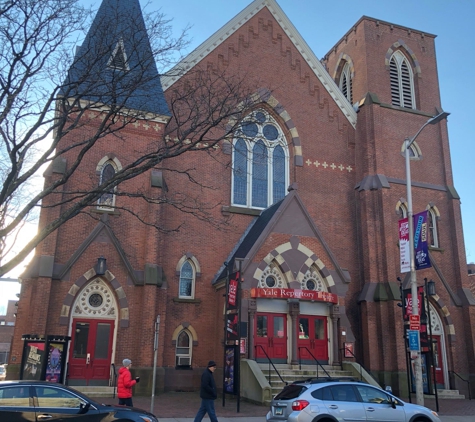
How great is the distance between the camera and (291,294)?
2055cm

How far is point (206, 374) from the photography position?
40.0 feet

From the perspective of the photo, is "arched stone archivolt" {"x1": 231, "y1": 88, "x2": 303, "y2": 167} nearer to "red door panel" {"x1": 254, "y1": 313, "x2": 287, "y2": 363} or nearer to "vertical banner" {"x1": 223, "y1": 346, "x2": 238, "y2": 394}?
"red door panel" {"x1": 254, "y1": 313, "x2": 287, "y2": 363}

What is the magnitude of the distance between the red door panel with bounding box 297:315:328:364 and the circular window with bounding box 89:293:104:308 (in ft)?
26.7

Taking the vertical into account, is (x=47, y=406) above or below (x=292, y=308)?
below

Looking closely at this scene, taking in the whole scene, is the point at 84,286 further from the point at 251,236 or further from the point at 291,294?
the point at 291,294

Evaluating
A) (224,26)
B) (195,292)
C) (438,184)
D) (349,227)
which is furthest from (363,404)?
(224,26)

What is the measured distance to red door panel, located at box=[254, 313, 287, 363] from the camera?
2067 centimetres

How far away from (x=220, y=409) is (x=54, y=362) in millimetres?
5613

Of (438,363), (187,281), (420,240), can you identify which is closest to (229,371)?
(187,281)

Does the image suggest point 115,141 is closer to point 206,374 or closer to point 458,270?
point 206,374

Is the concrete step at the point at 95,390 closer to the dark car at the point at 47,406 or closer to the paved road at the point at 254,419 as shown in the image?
the paved road at the point at 254,419

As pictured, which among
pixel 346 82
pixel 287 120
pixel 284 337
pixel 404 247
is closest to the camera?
pixel 404 247

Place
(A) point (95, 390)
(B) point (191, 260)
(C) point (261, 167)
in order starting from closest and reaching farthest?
(A) point (95, 390), (B) point (191, 260), (C) point (261, 167)

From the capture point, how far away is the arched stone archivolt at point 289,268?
20812 millimetres
